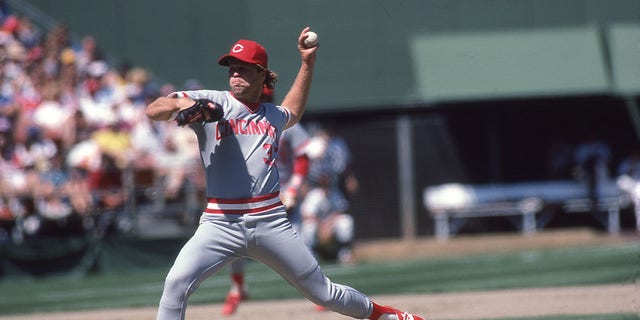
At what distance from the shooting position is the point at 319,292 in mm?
6039

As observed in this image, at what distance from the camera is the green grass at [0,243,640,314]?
35.8 ft

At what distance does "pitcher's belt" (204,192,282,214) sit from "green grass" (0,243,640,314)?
482cm

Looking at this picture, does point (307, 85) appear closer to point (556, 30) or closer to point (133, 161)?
point (133, 161)

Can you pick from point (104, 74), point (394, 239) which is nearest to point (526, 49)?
point (394, 239)

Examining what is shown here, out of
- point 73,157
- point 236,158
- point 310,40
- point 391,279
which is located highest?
point 310,40

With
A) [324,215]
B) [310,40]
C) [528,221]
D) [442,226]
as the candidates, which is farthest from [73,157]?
[310,40]

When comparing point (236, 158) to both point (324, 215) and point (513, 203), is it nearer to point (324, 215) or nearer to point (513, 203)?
point (324, 215)

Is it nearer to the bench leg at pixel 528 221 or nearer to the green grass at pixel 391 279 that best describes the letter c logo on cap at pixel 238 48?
the green grass at pixel 391 279

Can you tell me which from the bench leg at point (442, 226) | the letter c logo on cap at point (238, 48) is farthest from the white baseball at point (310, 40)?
the bench leg at point (442, 226)

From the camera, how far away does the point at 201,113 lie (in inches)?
215

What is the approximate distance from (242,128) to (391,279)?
6528mm

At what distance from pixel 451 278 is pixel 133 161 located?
5457 millimetres

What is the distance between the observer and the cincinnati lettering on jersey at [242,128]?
5.88 metres

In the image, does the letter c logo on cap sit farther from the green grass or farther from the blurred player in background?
the blurred player in background
